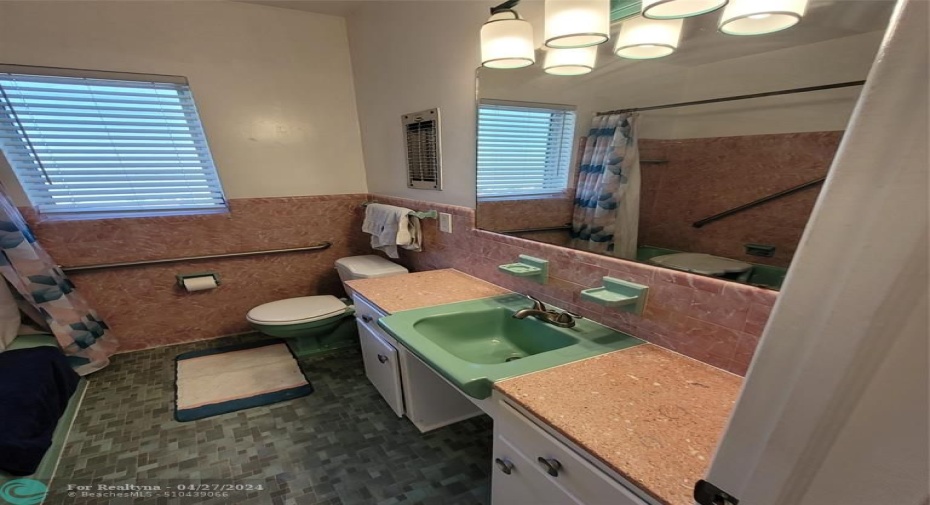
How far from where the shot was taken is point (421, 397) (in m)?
1.58

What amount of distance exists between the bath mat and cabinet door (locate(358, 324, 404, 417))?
0.49 meters

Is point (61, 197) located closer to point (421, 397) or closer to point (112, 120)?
point (112, 120)

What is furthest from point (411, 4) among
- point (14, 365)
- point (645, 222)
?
point (14, 365)

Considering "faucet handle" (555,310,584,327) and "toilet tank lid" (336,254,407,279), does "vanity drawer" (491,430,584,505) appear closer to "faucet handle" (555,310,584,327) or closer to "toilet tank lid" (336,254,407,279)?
"faucet handle" (555,310,584,327)

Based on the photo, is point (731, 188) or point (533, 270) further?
point (533, 270)

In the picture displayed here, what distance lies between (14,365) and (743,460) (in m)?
2.75

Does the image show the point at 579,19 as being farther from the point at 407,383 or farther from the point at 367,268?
the point at 367,268

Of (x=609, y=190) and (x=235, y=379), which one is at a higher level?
(x=609, y=190)

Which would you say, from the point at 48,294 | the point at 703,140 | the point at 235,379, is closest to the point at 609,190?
the point at 703,140

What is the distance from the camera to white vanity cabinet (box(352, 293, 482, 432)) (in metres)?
1.50

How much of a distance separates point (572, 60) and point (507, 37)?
9.3 inches

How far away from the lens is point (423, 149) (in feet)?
6.31

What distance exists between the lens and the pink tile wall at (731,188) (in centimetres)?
74

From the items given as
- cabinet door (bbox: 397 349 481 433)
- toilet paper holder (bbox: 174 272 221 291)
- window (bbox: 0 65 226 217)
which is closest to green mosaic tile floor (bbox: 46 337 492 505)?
cabinet door (bbox: 397 349 481 433)
